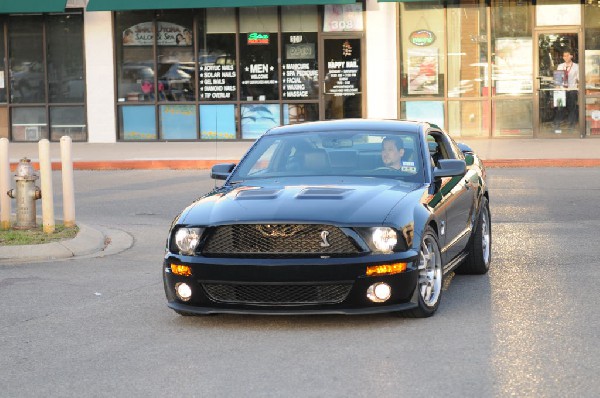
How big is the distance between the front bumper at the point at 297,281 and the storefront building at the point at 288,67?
19171mm

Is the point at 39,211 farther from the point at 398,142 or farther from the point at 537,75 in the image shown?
the point at 537,75

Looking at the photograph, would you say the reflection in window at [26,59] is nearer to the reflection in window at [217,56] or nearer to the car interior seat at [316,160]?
→ the reflection in window at [217,56]

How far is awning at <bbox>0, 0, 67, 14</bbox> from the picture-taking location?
1080 inches

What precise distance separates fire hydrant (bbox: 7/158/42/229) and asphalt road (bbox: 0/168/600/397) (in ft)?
5.86

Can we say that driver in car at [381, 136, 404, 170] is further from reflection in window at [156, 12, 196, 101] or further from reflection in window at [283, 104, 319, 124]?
reflection in window at [156, 12, 196, 101]

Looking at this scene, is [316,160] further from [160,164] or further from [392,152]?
[160,164]

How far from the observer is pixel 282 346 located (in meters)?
7.53

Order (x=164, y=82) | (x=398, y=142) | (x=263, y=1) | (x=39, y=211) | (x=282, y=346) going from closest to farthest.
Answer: (x=282, y=346) < (x=398, y=142) < (x=39, y=211) < (x=263, y=1) < (x=164, y=82)

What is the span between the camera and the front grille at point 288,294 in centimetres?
795

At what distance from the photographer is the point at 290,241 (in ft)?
26.2

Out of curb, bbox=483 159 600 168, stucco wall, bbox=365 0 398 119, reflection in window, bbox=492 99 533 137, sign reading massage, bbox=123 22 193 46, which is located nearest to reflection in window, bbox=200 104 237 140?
sign reading massage, bbox=123 22 193 46

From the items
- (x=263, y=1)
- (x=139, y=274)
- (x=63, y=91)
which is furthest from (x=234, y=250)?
(x=63, y=91)

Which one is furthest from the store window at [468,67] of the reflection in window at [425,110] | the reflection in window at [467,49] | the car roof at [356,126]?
the car roof at [356,126]

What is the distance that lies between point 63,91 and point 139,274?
1897cm
